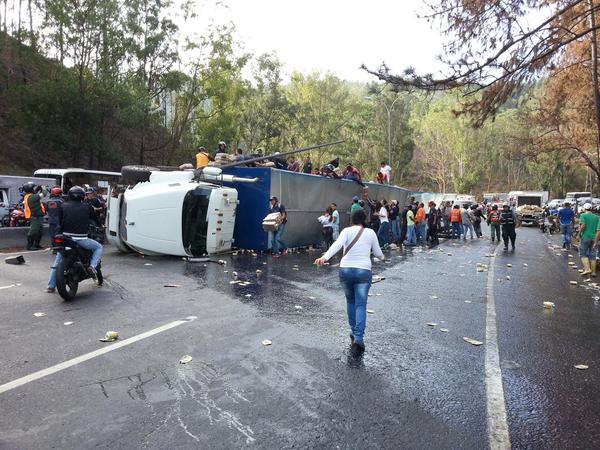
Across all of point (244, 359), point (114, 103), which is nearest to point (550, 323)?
point (244, 359)

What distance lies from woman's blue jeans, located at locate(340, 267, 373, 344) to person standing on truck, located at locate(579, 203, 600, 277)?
8.95m

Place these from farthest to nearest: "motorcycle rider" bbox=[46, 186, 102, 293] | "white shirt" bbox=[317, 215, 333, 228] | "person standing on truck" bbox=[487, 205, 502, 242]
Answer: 1. "person standing on truck" bbox=[487, 205, 502, 242]
2. "white shirt" bbox=[317, 215, 333, 228]
3. "motorcycle rider" bbox=[46, 186, 102, 293]

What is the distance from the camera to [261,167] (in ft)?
48.6

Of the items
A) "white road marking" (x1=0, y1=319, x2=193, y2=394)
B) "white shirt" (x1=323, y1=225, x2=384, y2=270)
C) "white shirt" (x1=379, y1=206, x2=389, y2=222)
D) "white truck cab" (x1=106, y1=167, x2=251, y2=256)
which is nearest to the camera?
"white road marking" (x1=0, y1=319, x2=193, y2=394)

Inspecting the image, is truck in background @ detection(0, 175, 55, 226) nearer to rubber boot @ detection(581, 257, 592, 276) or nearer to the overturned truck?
the overturned truck

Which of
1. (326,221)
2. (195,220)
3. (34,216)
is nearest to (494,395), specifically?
(195,220)

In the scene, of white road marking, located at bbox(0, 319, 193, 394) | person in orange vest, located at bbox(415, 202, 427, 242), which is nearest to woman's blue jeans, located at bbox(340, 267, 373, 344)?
white road marking, located at bbox(0, 319, 193, 394)

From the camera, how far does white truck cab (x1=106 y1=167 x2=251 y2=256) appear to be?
486 inches

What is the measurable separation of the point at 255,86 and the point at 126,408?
36.6 metres

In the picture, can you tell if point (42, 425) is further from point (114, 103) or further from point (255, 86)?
point (255, 86)

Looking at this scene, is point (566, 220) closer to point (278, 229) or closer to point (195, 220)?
point (278, 229)

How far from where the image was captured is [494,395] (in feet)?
14.6

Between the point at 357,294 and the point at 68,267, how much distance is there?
4.79 m

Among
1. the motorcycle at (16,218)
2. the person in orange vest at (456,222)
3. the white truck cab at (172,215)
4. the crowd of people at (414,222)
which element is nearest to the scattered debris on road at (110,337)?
the white truck cab at (172,215)
